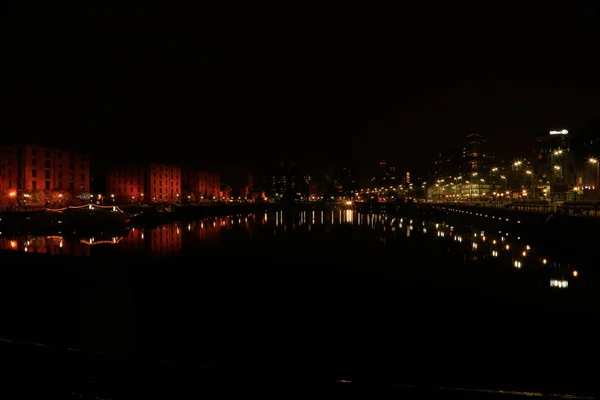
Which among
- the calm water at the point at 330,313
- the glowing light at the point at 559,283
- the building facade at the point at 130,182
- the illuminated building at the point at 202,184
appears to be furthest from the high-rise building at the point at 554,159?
the illuminated building at the point at 202,184

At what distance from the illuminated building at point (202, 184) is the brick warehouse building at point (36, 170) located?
52.0m

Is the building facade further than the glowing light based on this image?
Yes

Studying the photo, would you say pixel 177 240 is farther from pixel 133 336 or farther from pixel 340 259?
pixel 133 336

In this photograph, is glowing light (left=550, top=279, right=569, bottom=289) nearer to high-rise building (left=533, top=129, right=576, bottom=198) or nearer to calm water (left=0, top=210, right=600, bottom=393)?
calm water (left=0, top=210, right=600, bottom=393)

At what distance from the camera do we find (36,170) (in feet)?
230

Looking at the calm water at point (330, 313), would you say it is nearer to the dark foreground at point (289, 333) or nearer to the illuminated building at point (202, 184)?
the dark foreground at point (289, 333)

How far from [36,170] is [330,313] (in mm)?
74377

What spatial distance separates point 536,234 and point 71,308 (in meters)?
30.3

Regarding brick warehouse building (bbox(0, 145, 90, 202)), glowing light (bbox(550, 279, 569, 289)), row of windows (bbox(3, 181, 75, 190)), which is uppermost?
brick warehouse building (bbox(0, 145, 90, 202))

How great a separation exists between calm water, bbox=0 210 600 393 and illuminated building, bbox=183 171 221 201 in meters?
117

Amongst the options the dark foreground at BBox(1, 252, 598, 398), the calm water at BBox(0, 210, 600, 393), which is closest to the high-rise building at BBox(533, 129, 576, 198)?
A: the calm water at BBox(0, 210, 600, 393)

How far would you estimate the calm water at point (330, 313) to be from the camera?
7414mm

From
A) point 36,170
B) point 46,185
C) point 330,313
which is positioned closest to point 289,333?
point 330,313

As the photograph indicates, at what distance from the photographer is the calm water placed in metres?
7.41
